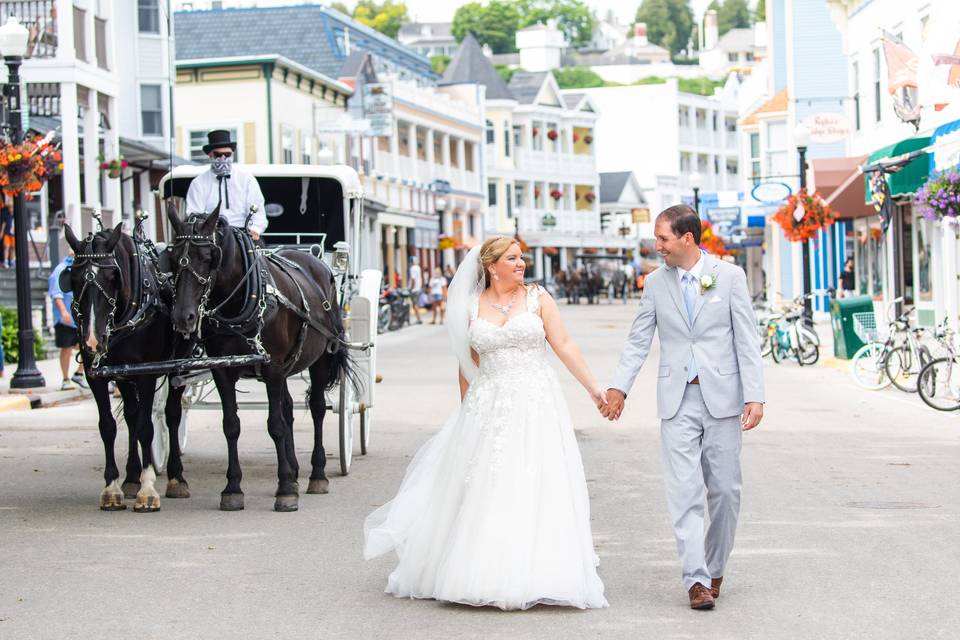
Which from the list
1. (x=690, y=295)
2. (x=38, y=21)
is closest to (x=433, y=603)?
(x=690, y=295)

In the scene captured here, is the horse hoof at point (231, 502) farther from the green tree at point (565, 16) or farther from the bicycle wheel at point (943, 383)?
the green tree at point (565, 16)

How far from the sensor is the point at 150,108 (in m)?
Result: 39.9

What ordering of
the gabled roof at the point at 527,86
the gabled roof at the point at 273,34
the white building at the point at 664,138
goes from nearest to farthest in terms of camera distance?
the gabled roof at the point at 273,34, the gabled roof at the point at 527,86, the white building at the point at 664,138

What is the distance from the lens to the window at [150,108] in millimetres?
39594

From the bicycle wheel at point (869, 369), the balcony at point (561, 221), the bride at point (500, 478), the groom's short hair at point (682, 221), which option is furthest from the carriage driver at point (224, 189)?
the balcony at point (561, 221)

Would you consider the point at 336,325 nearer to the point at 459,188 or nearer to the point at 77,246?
the point at 77,246

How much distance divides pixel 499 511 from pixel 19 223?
14.7 m

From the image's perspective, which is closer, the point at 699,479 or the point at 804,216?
the point at 699,479

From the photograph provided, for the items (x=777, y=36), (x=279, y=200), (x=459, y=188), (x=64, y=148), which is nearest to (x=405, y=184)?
(x=459, y=188)

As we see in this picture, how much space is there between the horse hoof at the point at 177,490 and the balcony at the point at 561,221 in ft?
244

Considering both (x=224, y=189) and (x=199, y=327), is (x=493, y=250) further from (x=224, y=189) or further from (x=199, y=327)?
(x=224, y=189)

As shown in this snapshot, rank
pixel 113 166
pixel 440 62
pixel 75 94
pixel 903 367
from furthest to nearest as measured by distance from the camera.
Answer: pixel 440 62, pixel 113 166, pixel 75 94, pixel 903 367

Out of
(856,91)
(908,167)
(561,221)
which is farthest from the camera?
(561,221)

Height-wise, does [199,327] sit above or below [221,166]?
below
